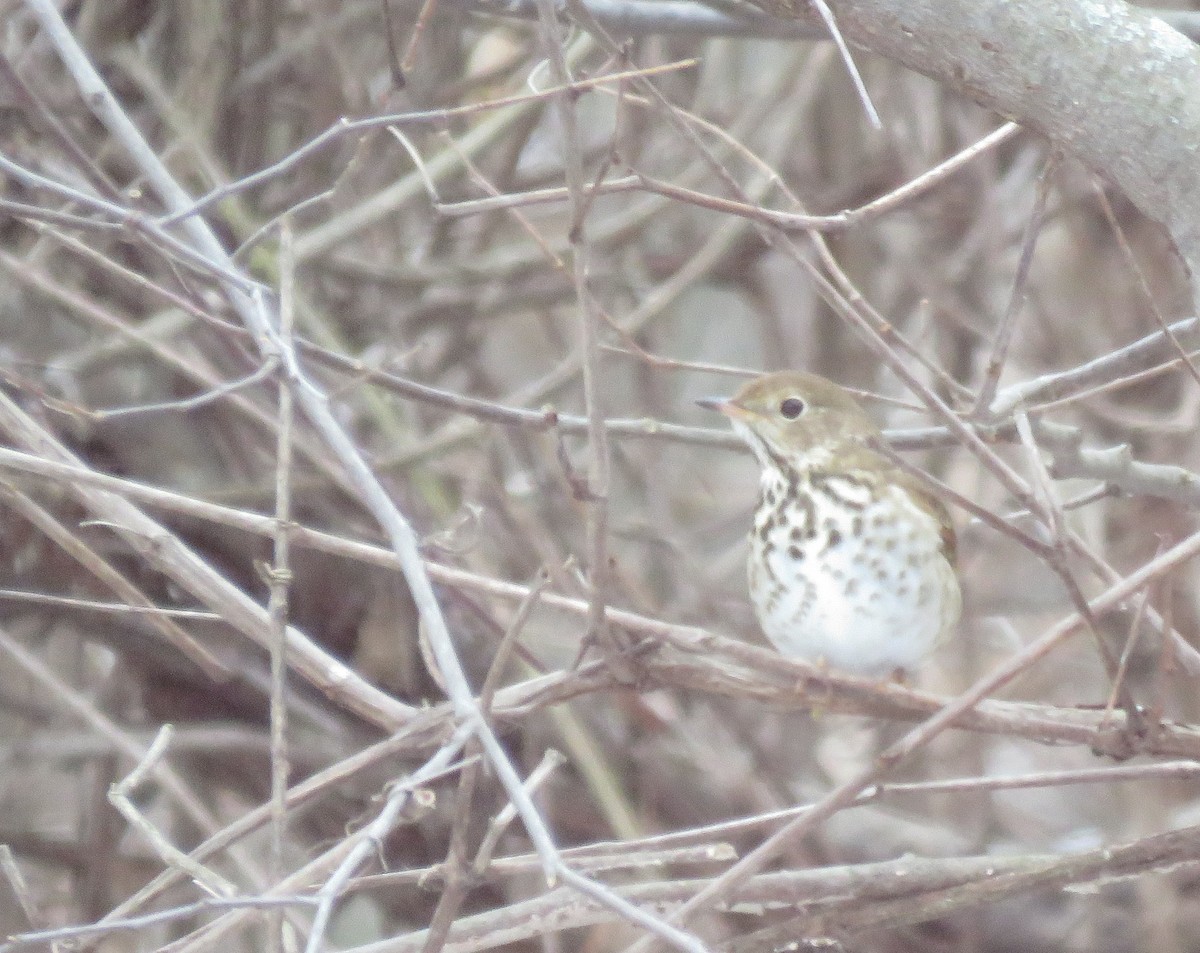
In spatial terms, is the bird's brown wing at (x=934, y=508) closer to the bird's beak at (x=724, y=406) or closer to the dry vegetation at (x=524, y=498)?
the dry vegetation at (x=524, y=498)

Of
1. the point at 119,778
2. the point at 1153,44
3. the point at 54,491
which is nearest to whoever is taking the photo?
the point at 1153,44

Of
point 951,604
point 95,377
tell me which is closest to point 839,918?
point 951,604

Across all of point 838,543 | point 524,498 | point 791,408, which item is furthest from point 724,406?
point 524,498

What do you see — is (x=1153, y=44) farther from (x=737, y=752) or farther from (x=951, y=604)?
(x=737, y=752)

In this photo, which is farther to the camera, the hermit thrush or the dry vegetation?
the hermit thrush

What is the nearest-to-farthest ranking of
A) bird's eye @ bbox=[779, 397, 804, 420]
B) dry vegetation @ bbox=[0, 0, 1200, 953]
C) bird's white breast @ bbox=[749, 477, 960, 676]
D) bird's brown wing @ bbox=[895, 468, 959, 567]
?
dry vegetation @ bbox=[0, 0, 1200, 953]
bird's white breast @ bbox=[749, 477, 960, 676]
bird's brown wing @ bbox=[895, 468, 959, 567]
bird's eye @ bbox=[779, 397, 804, 420]

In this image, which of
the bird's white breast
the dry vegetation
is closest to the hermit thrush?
the bird's white breast

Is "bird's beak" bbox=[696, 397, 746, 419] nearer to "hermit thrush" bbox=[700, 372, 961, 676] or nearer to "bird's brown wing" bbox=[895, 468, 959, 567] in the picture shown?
"hermit thrush" bbox=[700, 372, 961, 676]

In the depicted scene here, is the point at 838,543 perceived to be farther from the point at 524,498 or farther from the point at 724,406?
the point at 524,498
